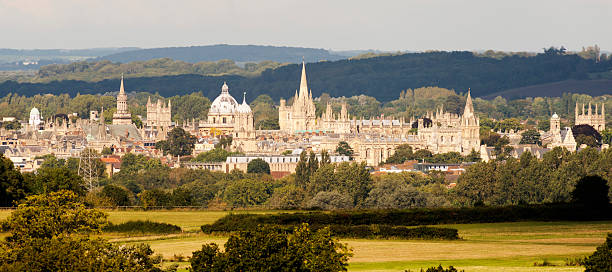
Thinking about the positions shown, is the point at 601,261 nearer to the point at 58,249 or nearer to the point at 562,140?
the point at 58,249

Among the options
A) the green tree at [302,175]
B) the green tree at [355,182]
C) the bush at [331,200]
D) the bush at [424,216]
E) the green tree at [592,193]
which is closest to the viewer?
the bush at [424,216]

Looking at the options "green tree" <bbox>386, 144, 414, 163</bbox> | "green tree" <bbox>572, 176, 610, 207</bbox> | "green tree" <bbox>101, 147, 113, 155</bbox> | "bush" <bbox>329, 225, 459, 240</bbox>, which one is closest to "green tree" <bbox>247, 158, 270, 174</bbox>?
"green tree" <bbox>386, 144, 414, 163</bbox>

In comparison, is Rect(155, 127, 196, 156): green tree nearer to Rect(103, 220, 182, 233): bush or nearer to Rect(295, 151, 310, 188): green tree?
Rect(295, 151, 310, 188): green tree

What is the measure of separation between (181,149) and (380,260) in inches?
5635

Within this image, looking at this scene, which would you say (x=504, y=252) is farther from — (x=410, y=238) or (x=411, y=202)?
(x=411, y=202)

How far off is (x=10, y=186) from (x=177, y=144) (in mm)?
112643

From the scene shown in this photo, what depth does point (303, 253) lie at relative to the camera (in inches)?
1628

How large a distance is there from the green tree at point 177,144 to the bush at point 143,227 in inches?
4917

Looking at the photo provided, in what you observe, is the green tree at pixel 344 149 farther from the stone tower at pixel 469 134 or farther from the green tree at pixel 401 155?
the stone tower at pixel 469 134

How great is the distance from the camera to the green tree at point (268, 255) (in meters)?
40.6

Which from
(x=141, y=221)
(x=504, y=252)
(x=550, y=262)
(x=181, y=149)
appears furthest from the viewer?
(x=181, y=149)

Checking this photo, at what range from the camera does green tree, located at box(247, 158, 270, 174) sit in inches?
6137

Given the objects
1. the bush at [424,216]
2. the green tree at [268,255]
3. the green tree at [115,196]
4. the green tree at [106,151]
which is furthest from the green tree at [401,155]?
the green tree at [268,255]

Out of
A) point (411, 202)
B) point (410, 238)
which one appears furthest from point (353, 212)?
point (411, 202)
